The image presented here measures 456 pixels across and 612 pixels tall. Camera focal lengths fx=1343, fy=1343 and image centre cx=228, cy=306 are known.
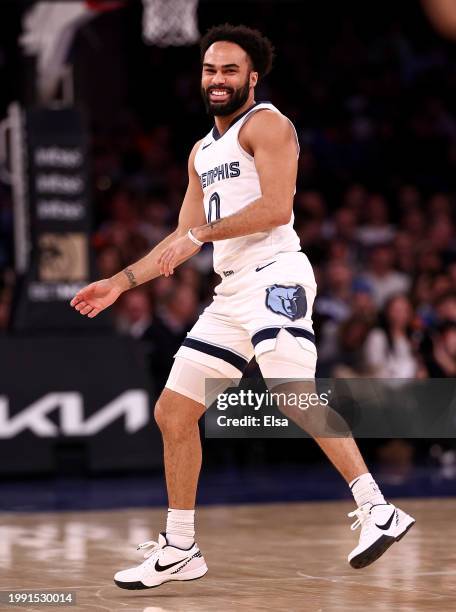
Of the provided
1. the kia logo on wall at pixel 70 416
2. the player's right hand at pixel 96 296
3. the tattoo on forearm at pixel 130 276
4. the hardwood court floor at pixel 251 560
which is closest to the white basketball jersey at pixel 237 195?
the tattoo on forearm at pixel 130 276

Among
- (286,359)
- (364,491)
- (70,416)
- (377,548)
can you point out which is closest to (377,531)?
(377,548)

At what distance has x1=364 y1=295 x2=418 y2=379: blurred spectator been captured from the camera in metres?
12.0

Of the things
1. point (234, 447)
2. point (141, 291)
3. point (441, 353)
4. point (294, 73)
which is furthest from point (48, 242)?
point (294, 73)

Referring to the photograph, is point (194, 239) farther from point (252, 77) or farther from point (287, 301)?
point (252, 77)

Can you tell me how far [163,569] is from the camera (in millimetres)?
5898

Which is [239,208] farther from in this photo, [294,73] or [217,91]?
[294,73]

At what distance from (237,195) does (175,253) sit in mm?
477

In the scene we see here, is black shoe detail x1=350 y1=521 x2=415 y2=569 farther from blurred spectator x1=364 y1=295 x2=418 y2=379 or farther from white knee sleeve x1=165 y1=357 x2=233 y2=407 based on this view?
blurred spectator x1=364 y1=295 x2=418 y2=379

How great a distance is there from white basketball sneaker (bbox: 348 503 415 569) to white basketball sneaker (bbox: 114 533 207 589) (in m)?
0.76

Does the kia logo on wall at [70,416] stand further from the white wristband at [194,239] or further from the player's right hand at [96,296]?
the white wristband at [194,239]

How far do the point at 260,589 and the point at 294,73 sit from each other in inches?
557

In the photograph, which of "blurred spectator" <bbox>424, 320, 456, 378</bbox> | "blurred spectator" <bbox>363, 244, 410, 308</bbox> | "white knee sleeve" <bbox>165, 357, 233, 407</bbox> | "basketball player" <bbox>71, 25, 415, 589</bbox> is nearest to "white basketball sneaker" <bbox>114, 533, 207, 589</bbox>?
"basketball player" <bbox>71, 25, 415, 589</bbox>

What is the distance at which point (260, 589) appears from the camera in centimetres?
586

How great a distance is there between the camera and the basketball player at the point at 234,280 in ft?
18.9
